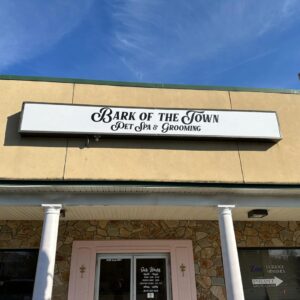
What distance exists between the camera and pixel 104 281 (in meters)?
8.50

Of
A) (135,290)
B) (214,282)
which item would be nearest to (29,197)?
(135,290)

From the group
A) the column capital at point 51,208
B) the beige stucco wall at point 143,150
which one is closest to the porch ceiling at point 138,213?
the column capital at point 51,208

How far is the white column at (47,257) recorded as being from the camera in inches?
242

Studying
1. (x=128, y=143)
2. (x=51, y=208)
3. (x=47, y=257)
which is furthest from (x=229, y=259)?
(x=51, y=208)

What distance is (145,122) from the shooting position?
8141mm

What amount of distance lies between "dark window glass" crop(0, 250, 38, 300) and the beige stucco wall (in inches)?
105

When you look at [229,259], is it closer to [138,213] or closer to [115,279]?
[138,213]

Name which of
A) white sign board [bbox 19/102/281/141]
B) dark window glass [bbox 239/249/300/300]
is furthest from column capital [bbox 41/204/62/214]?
dark window glass [bbox 239/249/300/300]

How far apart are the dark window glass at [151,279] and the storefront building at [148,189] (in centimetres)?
3

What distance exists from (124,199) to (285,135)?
4694 millimetres

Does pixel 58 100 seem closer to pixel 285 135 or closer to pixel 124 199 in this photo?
pixel 124 199

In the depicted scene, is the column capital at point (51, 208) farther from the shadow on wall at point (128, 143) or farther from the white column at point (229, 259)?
the white column at point (229, 259)

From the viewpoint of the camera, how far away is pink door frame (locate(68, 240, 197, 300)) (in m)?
8.22

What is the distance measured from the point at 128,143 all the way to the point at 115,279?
144 inches
